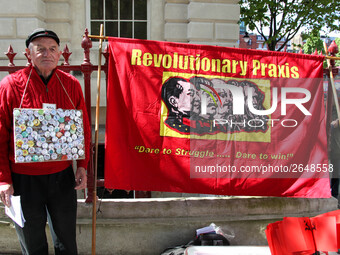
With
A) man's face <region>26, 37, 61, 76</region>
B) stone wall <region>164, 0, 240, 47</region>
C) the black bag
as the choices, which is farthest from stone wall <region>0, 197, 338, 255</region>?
stone wall <region>164, 0, 240, 47</region>

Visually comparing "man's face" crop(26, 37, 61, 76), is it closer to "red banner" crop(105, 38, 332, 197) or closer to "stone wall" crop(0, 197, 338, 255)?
"red banner" crop(105, 38, 332, 197)

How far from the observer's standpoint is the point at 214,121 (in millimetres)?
3521

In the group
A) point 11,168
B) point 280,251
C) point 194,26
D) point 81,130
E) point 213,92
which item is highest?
point 194,26

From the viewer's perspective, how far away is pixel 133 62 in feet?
11.2

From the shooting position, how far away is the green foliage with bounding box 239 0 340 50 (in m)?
11.1

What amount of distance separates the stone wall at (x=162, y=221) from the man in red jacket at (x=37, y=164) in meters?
0.93

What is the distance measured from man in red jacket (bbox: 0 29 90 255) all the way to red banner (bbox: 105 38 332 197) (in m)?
0.80

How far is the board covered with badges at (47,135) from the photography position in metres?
2.37

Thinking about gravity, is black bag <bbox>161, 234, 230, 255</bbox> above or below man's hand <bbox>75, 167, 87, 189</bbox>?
below

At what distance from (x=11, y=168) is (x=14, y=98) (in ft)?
1.73

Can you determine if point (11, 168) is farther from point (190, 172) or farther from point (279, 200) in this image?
point (279, 200)

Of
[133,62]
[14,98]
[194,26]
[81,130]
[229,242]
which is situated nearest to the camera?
[14,98]

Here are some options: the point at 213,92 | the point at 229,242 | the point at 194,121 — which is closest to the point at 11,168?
the point at 194,121

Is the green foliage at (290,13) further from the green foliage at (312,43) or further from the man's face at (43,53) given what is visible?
the man's face at (43,53)
